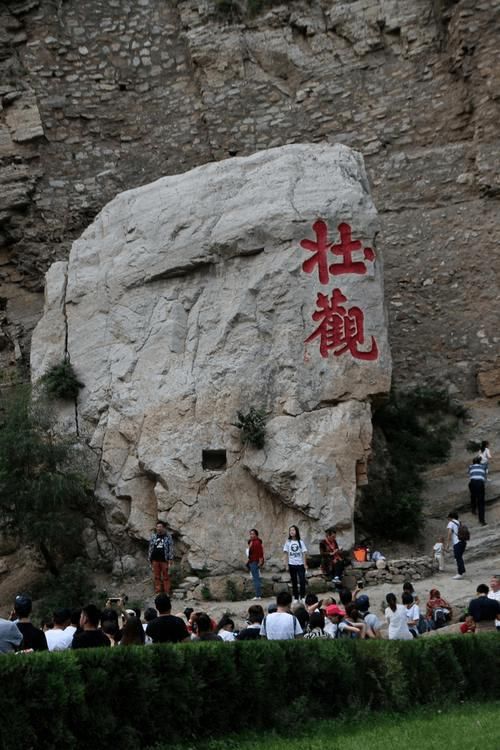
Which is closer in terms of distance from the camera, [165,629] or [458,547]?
[165,629]

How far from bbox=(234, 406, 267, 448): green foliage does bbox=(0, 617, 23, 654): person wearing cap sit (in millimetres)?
8874

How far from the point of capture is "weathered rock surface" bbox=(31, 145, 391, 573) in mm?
16781

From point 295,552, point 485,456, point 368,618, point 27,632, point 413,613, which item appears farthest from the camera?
point 485,456

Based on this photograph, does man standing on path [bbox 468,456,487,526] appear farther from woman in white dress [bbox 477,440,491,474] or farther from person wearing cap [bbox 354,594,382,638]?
person wearing cap [bbox 354,594,382,638]

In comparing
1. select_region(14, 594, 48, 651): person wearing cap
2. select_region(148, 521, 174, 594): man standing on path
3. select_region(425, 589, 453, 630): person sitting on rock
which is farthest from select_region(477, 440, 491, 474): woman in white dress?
select_region(14, 594, 48, 651): person wearing cap

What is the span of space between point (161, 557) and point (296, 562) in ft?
6.53

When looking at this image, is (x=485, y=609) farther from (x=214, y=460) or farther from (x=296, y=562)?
(x=214, y=460)

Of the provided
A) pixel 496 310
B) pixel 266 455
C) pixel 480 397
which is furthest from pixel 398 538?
pixel 496 310

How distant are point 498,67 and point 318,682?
16.6 meters

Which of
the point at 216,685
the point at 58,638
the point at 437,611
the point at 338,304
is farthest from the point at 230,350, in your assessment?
the point at 216,685

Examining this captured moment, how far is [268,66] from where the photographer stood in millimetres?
24812

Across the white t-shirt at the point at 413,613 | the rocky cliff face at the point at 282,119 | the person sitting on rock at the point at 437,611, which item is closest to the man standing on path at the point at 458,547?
the person sitting on rock at the point at 437,611

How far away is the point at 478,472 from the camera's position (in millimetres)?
17734

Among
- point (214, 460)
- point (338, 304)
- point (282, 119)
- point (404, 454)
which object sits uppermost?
point (282, 119)
